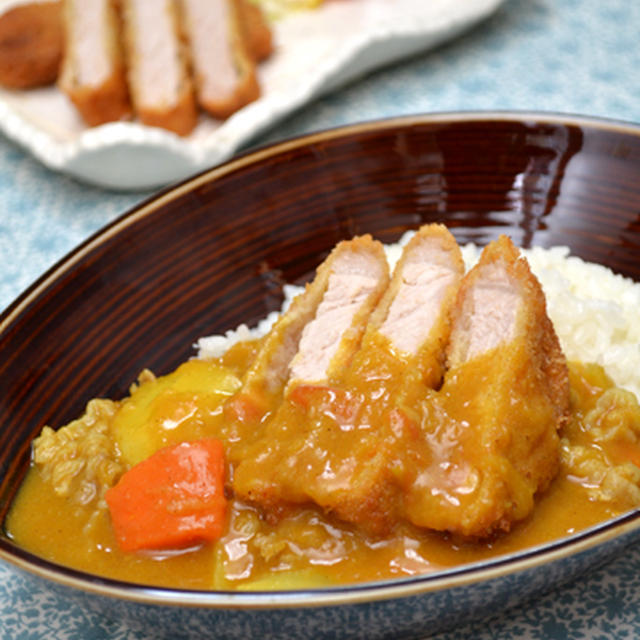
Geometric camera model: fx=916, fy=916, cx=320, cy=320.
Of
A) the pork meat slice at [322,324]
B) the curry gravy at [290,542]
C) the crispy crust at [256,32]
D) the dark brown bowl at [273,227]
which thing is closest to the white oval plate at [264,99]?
the crispy crust at [256,32]

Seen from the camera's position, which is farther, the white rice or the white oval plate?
the white oval plate

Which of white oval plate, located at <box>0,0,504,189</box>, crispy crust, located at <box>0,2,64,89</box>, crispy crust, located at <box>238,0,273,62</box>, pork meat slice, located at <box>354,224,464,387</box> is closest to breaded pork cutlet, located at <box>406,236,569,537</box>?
pork meat slice, located at <box>354,224,464,387</box>

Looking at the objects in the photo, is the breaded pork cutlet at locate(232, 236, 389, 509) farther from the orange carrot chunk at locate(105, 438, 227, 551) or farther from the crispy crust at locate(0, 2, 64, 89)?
the crispy crust at locate(0, 2, 64, 89)

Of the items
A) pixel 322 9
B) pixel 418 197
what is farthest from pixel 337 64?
pixel 418 197

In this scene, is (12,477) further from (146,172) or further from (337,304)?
(146,172)

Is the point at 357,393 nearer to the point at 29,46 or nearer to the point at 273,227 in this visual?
the point at 273,227

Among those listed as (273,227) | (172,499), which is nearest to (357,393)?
(172,499)
